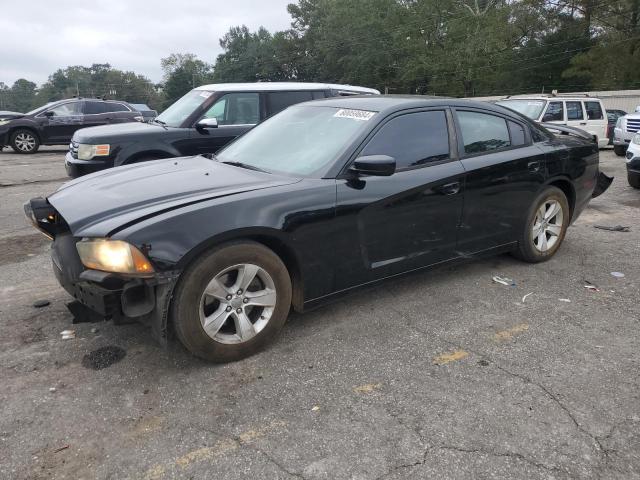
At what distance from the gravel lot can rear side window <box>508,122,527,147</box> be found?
1334 mm

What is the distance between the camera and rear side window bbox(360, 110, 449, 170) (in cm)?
363

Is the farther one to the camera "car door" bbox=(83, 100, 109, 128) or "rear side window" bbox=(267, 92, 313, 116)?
"car door" bbox=(83, 100, 109, 128)

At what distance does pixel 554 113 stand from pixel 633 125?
192 cm

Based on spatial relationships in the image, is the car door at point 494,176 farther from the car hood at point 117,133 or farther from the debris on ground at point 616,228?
the car hood at point 117,133

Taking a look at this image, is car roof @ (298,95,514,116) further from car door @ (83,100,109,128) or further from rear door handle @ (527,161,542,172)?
car door @ (83,100,109,128)

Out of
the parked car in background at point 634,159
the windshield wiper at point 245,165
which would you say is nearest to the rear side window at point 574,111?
the parked car in background at point 634,159

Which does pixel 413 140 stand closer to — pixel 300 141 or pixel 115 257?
pixel 300 141

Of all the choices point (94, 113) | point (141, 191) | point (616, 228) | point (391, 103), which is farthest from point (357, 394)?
point (94, 113)

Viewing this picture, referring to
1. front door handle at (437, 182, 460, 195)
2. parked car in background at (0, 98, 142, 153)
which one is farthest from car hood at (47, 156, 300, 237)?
parked car in background at (0, 98, 142, 153)

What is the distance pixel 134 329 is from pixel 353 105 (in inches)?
91.6

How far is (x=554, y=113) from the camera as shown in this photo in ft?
44.2

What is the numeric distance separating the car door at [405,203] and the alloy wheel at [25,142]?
15017mm

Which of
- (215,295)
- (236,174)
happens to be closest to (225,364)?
(215,295)

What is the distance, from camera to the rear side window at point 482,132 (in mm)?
4137
